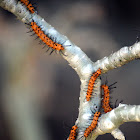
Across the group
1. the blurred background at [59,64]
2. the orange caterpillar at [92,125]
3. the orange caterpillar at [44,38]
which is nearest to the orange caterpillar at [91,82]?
the orange caterpillar at [92,125]

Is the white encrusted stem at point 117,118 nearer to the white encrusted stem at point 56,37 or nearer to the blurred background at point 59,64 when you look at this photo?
the white encrusted stem at point 56,37

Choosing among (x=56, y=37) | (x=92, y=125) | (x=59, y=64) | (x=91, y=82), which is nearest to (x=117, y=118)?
(x=92, y=125)

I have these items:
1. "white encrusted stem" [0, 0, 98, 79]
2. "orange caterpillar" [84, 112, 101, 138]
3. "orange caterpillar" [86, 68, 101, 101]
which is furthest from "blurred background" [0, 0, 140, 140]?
"orange caterpillar" [84, 112, 101, 138]

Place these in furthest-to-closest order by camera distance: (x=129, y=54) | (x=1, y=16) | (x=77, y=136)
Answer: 1. (x=1, y=16)
2. (x=77, y=136)
3. (x=129, y=54)

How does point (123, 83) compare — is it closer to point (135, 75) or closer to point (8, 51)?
point (135, 75)

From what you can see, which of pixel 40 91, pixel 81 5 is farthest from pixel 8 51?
pixel 81 5

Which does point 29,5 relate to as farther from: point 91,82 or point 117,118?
point 117,118

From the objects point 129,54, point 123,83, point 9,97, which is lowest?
point 129,54
